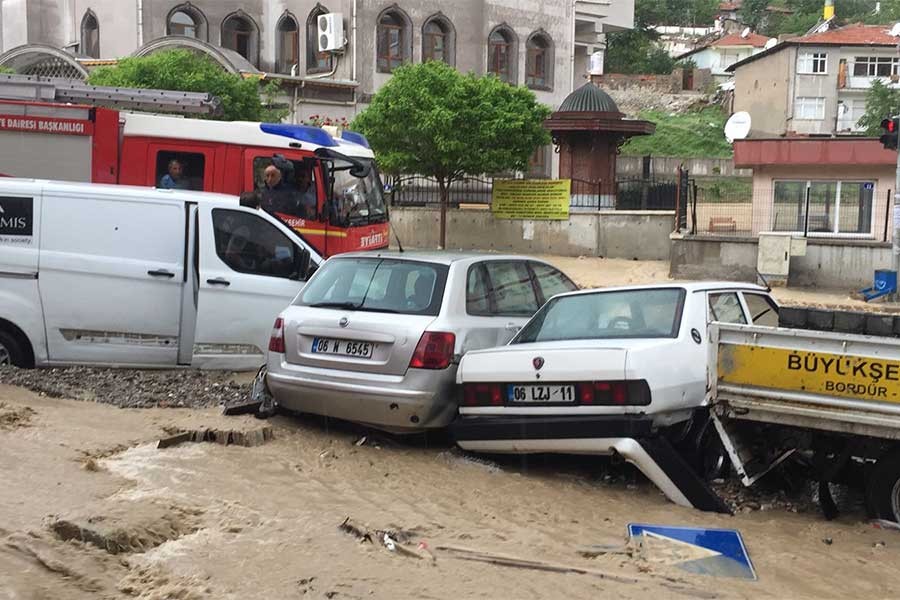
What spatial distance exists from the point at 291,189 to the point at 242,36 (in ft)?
91.2

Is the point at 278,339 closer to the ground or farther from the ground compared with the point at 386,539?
farther from the ground

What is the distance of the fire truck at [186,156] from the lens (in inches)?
562

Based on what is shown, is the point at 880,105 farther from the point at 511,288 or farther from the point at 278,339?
the point at 278,339

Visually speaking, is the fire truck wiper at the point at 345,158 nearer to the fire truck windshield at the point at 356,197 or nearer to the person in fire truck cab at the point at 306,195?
the fire truck windshield at the point at 356,197

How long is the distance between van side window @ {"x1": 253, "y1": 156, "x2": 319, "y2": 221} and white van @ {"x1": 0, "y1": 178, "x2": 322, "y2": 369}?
480 cm

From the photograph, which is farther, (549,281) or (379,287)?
(549,281)

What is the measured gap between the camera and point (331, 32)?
1454 inches

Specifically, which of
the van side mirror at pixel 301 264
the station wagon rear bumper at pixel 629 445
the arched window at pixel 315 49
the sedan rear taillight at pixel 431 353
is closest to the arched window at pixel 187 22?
the arched window at pixel 315 49

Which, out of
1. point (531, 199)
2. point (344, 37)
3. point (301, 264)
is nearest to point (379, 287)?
point (301, 264)

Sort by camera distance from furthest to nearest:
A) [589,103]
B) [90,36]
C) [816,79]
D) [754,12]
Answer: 1. [754,12]
2. [816,79]
3. [90,36]
4. [589,103]

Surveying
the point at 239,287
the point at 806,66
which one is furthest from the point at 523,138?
the point at 806,66

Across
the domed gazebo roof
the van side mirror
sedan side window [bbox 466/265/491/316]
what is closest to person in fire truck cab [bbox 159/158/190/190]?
the van side mirror

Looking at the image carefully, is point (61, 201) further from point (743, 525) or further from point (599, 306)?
point (743, 525)

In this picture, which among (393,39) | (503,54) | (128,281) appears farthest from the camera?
(503,54)
